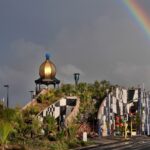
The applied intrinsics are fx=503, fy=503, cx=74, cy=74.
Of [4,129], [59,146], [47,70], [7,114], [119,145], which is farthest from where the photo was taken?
[47,70]

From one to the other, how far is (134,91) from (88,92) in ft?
42.5

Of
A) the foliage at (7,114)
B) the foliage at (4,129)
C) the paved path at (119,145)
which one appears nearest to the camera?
the foliage at (4,129)

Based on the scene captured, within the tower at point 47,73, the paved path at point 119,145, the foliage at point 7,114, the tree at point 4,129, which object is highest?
the tower at point 47,73

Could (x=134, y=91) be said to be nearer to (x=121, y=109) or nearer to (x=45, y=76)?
(x=121, y=109)

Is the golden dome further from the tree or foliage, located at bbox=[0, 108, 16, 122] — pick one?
the tree

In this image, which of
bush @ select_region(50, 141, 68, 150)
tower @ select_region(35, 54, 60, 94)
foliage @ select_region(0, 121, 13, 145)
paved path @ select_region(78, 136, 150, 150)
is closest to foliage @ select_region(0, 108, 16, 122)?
foliage @ select_region(0, 121, 13, 145)

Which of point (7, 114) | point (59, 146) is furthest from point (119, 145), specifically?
point (7, 114)

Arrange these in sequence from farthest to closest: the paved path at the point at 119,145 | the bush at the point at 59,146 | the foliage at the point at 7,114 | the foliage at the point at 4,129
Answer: the paved path at the point at 119,145 → the bush at the point at 59,146 → the foliage at the point at 7,114 → the foliage at the point at 4,129

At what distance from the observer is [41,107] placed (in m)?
69.8

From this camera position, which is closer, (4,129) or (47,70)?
(4,129)

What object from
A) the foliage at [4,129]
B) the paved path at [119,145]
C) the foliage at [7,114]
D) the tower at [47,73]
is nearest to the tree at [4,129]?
the foliage at [4,129]

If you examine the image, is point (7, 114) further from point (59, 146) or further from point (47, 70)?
point (47, 70)

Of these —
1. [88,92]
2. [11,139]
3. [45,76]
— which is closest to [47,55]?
[45,76]

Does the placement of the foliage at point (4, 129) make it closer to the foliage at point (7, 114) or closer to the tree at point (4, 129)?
the tree at point (4, 129)
